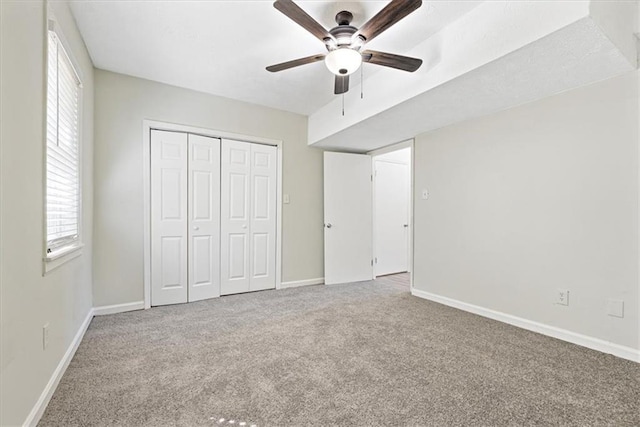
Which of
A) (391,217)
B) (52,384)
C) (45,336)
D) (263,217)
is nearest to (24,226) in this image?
(45,336)

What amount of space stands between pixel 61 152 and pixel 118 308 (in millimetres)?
1865

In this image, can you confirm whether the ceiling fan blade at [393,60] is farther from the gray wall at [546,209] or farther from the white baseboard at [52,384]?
the white baseboard at [52,384]

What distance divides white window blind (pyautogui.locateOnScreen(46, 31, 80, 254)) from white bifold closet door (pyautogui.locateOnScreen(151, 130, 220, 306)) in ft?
3.19

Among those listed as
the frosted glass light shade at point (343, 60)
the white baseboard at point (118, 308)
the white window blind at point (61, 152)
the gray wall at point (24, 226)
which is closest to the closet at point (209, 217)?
the white baseboard at point (118, 308)

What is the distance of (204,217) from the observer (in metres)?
3.72

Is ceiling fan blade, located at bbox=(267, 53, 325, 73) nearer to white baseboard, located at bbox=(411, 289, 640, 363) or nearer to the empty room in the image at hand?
the empty room

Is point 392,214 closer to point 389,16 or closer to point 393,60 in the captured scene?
point 393,60

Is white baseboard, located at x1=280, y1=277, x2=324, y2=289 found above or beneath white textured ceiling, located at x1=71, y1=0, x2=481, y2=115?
beneath

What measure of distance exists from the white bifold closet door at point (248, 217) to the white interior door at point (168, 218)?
0.48m

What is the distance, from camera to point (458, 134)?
344 centimetres

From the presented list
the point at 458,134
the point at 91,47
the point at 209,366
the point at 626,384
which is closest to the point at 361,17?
the point at 458,134

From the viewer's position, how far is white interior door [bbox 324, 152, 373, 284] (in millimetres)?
4602

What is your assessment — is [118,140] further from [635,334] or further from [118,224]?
[635,334]

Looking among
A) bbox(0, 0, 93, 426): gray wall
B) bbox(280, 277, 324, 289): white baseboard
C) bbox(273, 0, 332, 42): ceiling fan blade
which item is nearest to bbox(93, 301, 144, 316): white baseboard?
bbox(0, 0, 93, 426): gray wall
